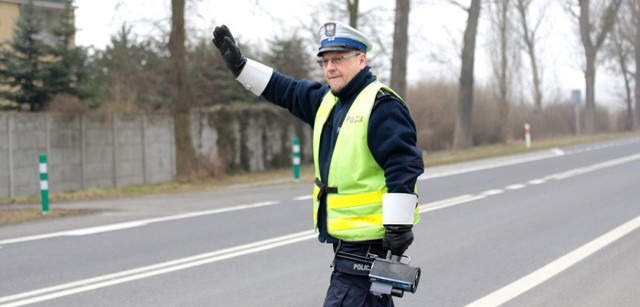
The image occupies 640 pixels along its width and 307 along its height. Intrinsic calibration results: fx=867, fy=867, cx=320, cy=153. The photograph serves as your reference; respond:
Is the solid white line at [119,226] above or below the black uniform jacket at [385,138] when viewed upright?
below

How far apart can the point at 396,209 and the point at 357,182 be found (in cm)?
25

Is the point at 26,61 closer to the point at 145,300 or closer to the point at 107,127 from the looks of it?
the point at 107,127

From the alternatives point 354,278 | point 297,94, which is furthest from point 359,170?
point 297,94

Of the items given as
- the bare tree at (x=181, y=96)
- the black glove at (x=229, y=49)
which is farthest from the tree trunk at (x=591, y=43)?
the black glove at (x=229, y=49)

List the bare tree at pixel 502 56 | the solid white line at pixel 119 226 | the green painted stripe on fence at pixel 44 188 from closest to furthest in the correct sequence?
1. the solid white line at pixel 119 226
2. the green painted stripe on fence at pixel 44 188
3. the bare tree at pixel 502 56

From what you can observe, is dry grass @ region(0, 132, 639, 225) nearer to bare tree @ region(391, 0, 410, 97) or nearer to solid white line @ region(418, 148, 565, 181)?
solid white line @ region(418, 148, 565, 181)

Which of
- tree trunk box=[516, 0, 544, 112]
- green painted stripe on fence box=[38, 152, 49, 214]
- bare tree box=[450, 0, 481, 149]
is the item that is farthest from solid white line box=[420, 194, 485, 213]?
tree trunk box=[516, 0, 544, 112]

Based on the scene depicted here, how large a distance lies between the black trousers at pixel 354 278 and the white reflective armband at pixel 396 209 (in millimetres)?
238

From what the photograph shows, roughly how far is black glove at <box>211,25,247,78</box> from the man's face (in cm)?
66

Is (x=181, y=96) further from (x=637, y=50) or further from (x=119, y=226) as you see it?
(x=637, y=50)

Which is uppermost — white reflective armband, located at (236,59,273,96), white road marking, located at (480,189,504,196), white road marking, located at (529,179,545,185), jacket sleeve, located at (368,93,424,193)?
white reflective armband, located at (236,59,273,96)

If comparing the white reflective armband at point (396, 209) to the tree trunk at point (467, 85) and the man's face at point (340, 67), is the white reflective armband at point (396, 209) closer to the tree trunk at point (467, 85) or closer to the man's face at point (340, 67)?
the man's face at point (340, 67)

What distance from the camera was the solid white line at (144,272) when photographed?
7.23 m

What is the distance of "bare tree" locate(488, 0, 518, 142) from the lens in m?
42.5
